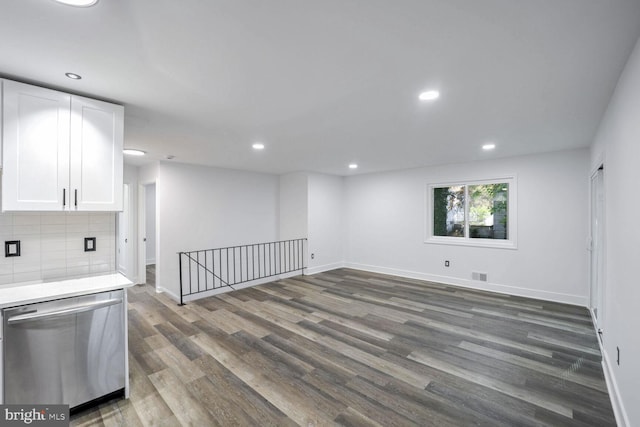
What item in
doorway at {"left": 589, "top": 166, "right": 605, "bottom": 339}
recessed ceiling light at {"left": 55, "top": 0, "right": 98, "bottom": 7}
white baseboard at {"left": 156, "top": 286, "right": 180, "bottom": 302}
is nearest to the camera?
recessed ceiling light at {"left": 55, "top": 0, "right": 98, "bottom": 7}

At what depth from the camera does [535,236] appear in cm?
464

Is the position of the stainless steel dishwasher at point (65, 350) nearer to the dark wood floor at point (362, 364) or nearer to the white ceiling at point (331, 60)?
the dark wood floor at point (362, 364)

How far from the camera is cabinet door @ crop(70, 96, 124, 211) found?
2193 millimetres

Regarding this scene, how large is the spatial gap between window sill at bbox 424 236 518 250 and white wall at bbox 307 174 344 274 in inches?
88.3

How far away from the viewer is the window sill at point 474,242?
4938 mm

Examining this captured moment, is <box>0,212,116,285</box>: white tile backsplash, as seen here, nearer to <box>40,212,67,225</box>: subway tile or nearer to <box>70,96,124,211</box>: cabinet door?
<box>40,212,67,225</box>: subway tile

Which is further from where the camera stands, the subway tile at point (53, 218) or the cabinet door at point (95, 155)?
the subway tile at point (53, 218)

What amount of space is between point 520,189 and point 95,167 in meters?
5.75

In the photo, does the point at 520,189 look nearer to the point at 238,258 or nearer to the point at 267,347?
the point at 267,347

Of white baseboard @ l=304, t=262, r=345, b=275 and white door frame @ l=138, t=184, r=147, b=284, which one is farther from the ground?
white door frame @ l=138, t=184, r=147, b=284

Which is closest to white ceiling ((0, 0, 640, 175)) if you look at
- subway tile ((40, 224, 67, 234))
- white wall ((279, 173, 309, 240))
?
subway tile ((40, 224, 67, 234))

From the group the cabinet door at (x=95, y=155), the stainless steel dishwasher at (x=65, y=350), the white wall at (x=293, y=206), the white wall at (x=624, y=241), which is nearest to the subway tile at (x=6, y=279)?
the stainless steel dishwasher at (x=65, y=350)

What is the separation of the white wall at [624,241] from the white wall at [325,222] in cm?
489

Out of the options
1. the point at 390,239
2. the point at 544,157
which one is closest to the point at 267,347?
the point at 390,239
